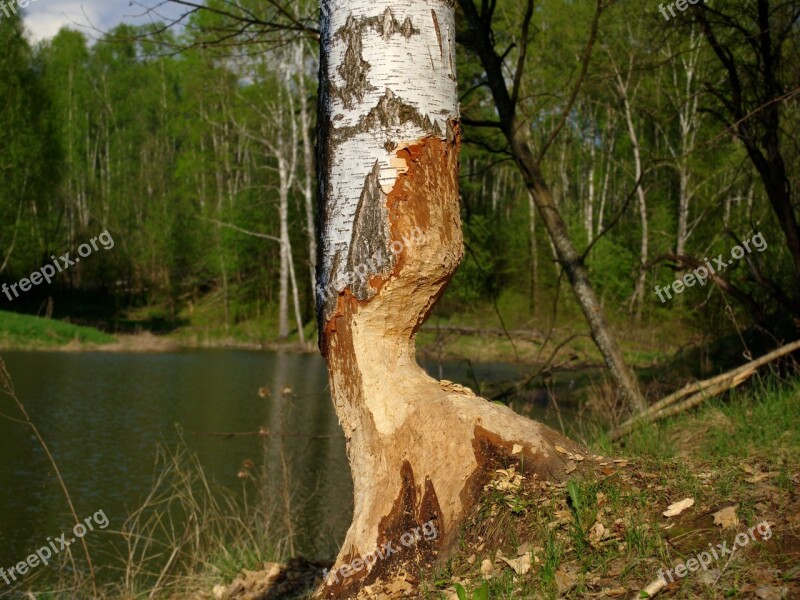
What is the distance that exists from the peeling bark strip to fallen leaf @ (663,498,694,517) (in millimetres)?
1170

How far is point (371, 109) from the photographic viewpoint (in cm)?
277

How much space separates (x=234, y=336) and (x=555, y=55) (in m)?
12.1

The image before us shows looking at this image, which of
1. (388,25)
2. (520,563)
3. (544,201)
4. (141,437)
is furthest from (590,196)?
(520,563)

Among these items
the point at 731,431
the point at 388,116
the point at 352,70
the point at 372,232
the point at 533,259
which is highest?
the point at 352,70

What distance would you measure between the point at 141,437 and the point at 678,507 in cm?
795

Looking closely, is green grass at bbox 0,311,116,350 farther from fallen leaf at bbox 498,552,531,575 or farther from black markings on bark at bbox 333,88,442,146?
fallen leaf at bbox 498,552,531,575

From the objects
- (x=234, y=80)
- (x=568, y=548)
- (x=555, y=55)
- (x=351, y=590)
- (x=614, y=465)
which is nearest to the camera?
(x=568, y=548)

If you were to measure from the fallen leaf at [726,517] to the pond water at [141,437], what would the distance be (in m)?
2.91

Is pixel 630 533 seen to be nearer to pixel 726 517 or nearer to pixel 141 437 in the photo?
pixel 726 517

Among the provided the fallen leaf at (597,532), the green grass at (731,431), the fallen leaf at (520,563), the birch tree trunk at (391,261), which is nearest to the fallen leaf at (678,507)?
the fallen leaf at (597,532)

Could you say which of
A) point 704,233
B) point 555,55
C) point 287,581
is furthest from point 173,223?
point 287,581

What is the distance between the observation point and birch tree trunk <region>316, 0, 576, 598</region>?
2.74 meters

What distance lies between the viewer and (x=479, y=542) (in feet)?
8.43

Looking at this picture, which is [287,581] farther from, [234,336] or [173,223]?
[173,223]
